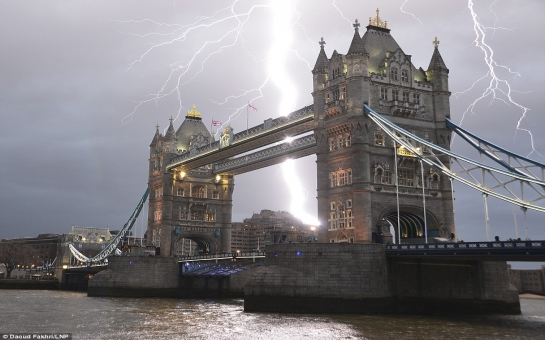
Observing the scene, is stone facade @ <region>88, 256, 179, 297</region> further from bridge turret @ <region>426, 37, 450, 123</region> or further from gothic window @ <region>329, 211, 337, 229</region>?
bridge turret @ <region>426, 37, 450, 123</region>

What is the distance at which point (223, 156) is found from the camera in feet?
286

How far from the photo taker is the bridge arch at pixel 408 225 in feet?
181

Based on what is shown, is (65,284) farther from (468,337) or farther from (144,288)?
(468,337)

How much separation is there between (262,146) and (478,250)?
42.3 meters

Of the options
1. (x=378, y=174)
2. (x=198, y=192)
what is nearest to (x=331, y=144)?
(x=378, y=174)

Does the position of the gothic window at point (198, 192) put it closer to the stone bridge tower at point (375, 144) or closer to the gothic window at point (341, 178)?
the stone bridge tower at point (375, 144)

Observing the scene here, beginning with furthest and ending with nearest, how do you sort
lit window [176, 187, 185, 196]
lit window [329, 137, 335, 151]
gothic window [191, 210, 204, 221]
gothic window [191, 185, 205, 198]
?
gothic window [191, 185, 205, 198] → gothic window [191, 210, 204, 221] → lit window [176, 187, 185, 196] → lit window [329, 137, 335, 151]

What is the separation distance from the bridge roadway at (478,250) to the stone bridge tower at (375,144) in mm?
6521

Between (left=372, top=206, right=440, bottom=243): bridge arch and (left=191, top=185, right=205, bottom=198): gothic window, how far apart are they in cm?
4252

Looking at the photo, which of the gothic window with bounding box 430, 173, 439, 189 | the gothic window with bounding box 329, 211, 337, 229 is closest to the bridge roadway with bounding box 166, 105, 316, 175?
the gothic window with bounding box 329, 211, 337, 229

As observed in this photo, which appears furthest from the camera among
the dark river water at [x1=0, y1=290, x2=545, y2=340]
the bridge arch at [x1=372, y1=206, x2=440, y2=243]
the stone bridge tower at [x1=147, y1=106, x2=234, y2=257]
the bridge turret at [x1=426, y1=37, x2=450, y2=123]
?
the stone bridge tower at [x1=147, y1=106, x2=234, y2=257]

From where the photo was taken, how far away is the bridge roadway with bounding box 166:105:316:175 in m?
67.4

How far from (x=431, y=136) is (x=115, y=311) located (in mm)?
37271

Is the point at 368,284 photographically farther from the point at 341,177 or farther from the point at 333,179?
the point at 333,179
